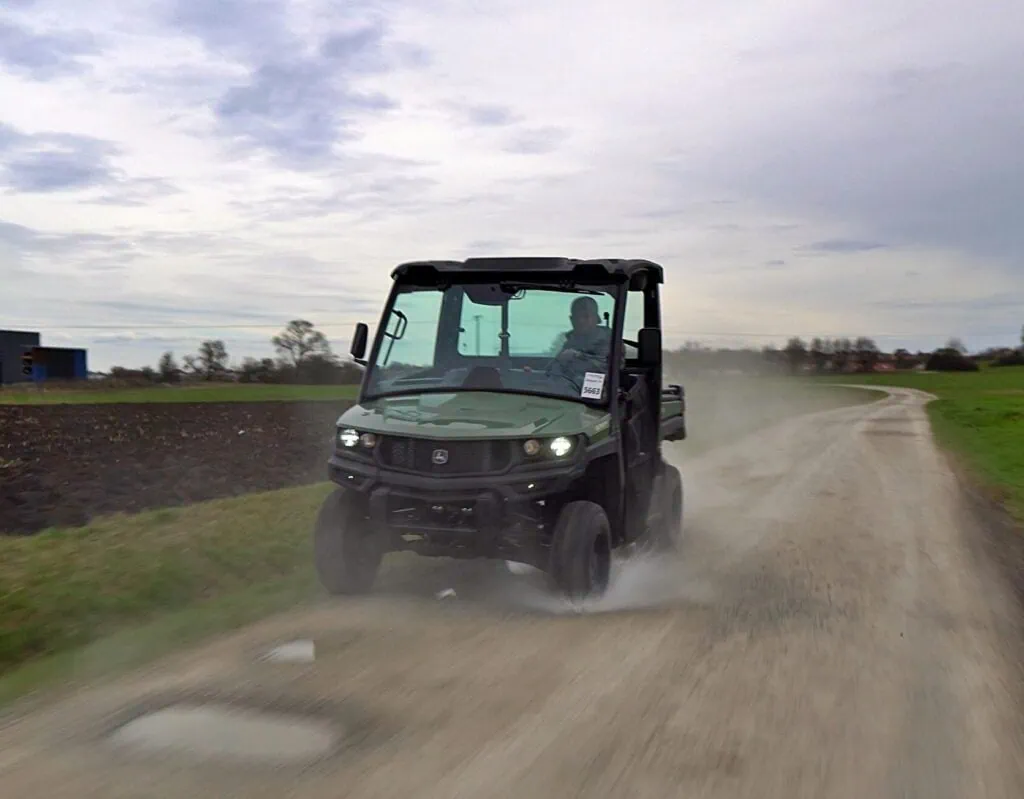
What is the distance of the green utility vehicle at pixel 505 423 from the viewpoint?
675 centimetres

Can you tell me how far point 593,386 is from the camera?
742 cm

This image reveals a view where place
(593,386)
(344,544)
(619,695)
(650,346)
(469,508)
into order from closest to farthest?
(619,695)
(469,508)
(344,544)
(593,386)
(650,346)

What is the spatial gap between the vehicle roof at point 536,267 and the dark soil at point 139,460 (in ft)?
21.9

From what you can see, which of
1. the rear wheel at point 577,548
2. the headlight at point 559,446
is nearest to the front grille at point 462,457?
the headlight at point 559,446

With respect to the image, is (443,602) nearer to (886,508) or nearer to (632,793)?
(632,793)

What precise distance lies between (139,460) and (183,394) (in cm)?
3963

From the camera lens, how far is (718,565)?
903cm

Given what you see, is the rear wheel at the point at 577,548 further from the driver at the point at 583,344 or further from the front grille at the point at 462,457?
the driver at the point at 583,344

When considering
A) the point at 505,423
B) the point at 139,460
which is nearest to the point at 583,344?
the point at 505,423

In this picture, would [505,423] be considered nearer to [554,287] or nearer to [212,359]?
[554,287]

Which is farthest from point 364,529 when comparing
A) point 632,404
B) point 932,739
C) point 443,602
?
point 932,739

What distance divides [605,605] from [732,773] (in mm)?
3000

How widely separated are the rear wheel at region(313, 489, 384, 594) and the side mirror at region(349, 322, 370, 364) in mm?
1189

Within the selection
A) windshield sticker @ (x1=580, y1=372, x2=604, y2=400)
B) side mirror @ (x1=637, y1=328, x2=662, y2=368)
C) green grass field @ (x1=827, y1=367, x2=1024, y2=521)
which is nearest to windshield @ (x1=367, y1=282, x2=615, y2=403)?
windshield sticker @ (x1=580, y1=372, x2=604, y2=400)
